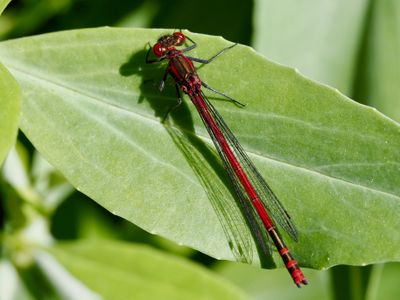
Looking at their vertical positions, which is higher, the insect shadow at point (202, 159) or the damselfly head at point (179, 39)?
the damselfly head at point (179, 39)

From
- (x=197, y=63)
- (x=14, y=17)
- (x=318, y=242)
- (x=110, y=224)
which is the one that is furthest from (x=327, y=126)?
(x=14, y=17)

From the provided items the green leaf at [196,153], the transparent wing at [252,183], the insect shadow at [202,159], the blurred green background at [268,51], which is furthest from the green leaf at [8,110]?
the blurred green background at [268,51]

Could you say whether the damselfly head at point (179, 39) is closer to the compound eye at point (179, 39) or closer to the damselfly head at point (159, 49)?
the compound eye at point (179, 39)

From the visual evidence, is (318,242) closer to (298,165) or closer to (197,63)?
(298,165)

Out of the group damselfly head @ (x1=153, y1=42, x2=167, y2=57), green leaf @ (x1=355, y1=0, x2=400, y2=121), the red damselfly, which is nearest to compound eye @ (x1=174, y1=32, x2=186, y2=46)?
the red damselfly

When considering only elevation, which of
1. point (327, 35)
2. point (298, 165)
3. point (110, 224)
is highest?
point (327, 35)

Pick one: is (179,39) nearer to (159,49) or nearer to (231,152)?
(159,49)

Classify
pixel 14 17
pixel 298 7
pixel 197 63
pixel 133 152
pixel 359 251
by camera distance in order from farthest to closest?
pixel 14 17 < pixel 298 7 < pixel 197 63 < pixel 133 152 < pixel 359 251

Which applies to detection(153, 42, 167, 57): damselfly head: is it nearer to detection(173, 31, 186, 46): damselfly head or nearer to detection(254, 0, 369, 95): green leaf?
detection(173, 31, 186, 46): damselfly head

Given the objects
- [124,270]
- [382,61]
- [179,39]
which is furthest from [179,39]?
[124,270]
